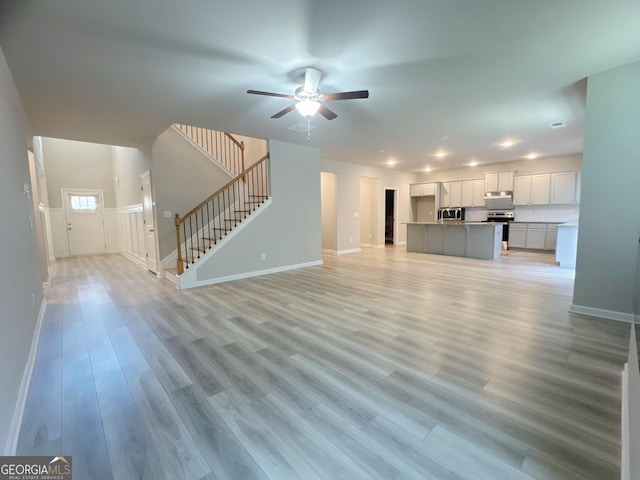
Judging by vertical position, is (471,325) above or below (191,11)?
below

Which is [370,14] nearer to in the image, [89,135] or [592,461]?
[592,461]

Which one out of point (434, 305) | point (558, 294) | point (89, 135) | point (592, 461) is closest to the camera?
point (592, 461)

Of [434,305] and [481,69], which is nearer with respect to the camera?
[481,69]

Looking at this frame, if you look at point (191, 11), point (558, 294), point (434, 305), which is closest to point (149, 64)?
point (191, 11)

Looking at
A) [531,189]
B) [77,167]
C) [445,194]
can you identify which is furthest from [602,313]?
[77,167]

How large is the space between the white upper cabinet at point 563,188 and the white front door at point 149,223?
33.8 feet

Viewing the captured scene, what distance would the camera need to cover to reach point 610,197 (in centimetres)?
306

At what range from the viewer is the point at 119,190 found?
27.3ft

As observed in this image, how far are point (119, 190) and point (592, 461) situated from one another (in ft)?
34.4

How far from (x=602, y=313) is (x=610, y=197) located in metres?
1.32

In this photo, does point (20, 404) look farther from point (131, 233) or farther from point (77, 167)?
point (77, 167)

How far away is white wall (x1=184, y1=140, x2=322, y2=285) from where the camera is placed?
5.20m

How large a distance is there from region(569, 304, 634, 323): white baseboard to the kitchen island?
12.8 feet

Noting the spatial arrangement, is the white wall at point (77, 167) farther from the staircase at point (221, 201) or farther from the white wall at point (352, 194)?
the white wall at point (352, 194)
